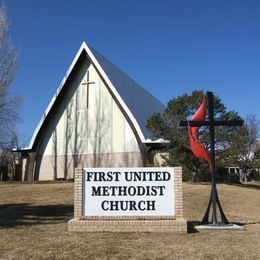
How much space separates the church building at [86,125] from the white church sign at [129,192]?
21701 mm

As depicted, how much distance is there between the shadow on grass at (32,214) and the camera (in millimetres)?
13242

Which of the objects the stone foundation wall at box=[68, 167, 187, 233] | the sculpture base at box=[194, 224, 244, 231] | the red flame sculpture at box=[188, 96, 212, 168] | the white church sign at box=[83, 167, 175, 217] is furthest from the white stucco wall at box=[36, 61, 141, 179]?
the stone foundation wall at box=[68, 167, 187, 233]

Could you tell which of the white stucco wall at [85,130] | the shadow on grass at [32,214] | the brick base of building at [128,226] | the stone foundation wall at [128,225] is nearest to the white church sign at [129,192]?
the stone foundation wall at [128,225]

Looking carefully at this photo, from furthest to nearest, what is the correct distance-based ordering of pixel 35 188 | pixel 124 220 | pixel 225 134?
pixel 225 134 → pixel 35 188 → pixel 124 220

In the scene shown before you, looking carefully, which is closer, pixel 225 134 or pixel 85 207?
pixel 85 207

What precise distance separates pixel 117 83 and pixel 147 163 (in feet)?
23.1

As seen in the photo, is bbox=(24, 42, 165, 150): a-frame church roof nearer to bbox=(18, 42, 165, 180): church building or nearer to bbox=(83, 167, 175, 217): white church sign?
bbox=(18, 42, 165, 180): church building

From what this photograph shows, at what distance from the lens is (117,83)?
3644 cm

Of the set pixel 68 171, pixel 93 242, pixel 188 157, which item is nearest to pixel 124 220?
pixel 93 242

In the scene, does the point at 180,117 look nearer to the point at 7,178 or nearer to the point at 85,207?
the point at 85,207

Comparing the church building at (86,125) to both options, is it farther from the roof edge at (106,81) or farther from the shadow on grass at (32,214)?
the shadow on grass at (32,214)

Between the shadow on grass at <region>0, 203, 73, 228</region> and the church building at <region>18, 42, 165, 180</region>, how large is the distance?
17339mm

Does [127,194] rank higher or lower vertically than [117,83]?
lower

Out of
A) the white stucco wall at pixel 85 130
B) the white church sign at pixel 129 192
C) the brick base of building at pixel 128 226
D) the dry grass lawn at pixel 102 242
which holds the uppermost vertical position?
the white stucco wall at pixel 85 130
